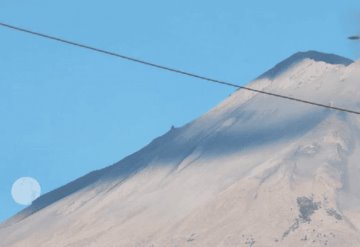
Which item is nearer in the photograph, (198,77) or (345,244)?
(198,77)

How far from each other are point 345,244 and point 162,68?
612ft

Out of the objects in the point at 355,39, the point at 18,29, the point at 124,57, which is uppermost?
the point at 18,29

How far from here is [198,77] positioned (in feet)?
44.2

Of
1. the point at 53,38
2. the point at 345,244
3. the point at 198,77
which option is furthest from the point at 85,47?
the point at 345,244

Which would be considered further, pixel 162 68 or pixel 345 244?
pixel 345 244

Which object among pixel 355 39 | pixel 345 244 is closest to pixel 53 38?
pixel 355 39

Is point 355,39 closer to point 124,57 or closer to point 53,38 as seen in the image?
point 124,57

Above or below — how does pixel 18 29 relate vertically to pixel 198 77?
above

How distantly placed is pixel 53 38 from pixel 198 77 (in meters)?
1.81

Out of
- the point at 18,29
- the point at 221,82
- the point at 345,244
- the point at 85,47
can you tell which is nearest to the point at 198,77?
the point at 221,82

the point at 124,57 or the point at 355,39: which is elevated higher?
the point at 124,57

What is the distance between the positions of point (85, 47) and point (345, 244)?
187 metres

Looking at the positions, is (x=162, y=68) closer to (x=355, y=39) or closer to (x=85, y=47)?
(x=85, y=47)

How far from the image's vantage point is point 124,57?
13289mm
